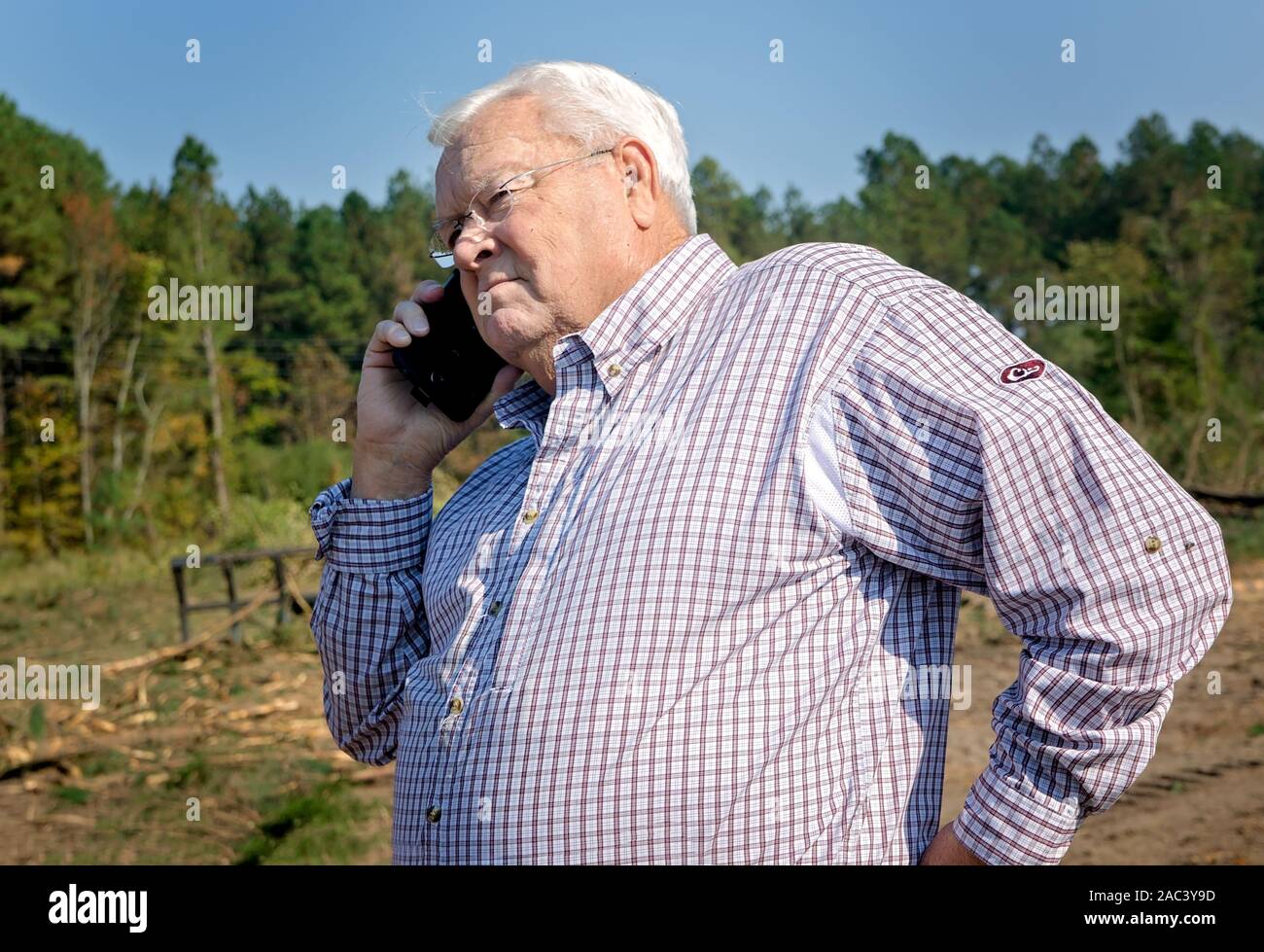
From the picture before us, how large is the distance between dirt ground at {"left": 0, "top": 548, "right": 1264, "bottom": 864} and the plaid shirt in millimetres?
5178

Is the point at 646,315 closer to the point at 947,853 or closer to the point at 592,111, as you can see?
the point at 592,111

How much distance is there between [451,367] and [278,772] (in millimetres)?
7364

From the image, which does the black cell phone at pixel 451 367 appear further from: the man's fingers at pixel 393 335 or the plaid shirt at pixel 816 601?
the plaid shirt at pixel 816 601

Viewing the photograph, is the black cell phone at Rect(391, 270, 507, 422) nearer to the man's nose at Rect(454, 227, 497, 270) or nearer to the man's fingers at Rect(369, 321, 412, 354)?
the man's fingers at Rect(369, 321, 412, 354)

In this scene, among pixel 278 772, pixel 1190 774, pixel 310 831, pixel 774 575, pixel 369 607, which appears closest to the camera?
pixel 774 575

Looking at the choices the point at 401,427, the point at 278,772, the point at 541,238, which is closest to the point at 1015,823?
the point at 541,238

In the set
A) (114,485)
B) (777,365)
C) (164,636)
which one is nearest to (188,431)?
(114,485)

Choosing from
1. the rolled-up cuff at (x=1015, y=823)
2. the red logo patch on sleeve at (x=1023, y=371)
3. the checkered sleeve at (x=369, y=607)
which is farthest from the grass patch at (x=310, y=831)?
the red logo patch on sleeve at (x=1023, y=371)

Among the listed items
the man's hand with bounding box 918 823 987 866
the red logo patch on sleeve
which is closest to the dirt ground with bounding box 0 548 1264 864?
the man's hand with bounding box 918 823 987 866

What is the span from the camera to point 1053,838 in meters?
1.84

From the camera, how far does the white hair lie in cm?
233

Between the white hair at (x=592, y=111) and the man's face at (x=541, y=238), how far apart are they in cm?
4

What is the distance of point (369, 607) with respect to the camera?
259 cm

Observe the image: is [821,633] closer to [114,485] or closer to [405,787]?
[405,787]
